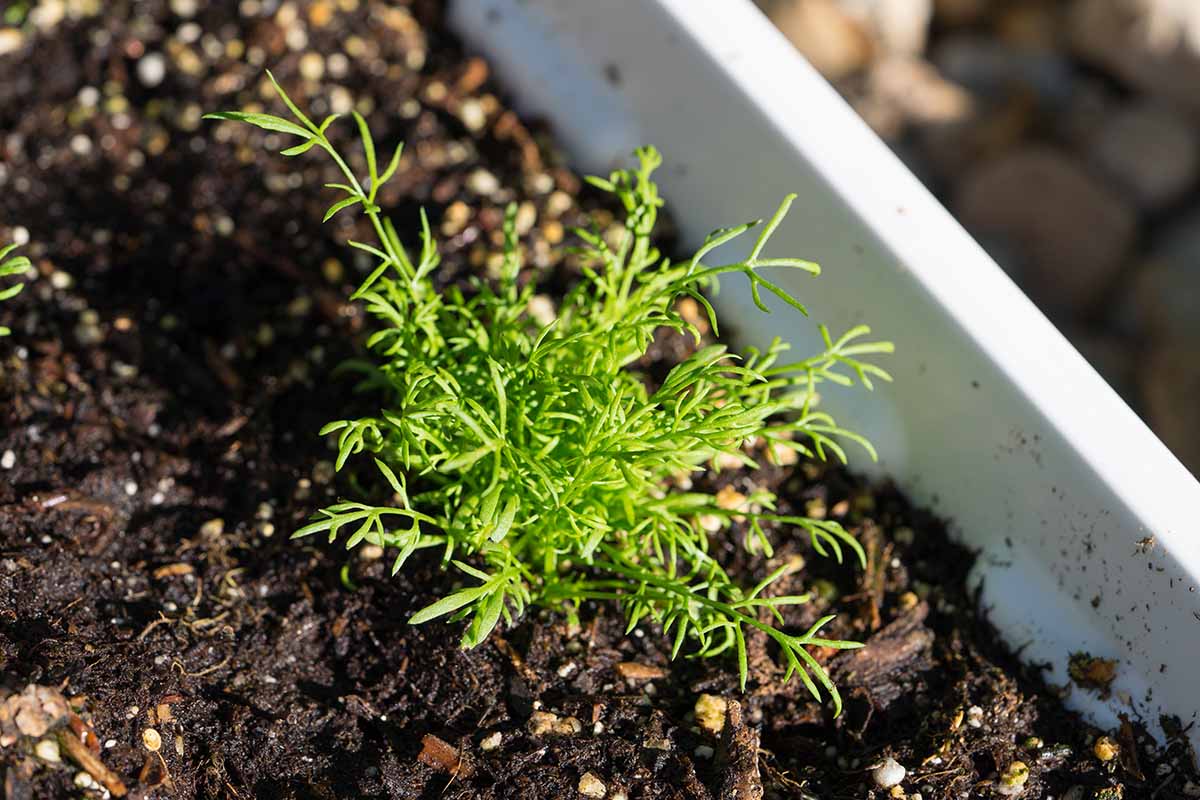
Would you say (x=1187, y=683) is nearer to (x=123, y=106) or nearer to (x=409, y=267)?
(x=409, y=267)

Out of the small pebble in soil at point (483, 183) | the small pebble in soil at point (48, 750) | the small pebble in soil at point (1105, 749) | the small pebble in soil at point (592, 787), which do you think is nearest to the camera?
the small pebble in soil at point (48, 750)

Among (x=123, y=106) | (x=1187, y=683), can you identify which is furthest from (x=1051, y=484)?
(x=123, y=106)

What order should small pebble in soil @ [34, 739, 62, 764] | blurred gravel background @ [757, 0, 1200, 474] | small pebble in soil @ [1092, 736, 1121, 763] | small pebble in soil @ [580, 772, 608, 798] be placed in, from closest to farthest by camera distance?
small pebble in soil @ [34, 739, 62, 764] → small pebble in soil @ [580, 772, 608, 798] → small pebble in soil @ [1092, 736, 1121, 763] → blurred gravel background @ [757, 0, 1200, 474]

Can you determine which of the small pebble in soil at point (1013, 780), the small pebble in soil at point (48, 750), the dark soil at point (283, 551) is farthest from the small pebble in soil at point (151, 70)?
the small pebble in soil at point (1013, 780)

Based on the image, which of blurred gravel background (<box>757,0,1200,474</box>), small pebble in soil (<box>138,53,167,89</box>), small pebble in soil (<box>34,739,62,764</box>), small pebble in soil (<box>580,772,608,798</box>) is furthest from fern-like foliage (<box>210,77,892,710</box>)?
blurred gravel background (<box>757,0,1200,474</box>)

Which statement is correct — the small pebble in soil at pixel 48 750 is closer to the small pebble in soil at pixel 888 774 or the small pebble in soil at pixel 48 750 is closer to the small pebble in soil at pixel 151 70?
the small pebble in soil at pixel 888 774

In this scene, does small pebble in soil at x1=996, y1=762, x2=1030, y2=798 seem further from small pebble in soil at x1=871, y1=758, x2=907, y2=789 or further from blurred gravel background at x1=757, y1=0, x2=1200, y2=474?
blurred gravel background at x1=757, y1=0, x2=1200, y2=474

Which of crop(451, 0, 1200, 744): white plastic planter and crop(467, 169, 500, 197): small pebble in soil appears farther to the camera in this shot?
crop(467, 169, 500, 197): small pebble in soil
